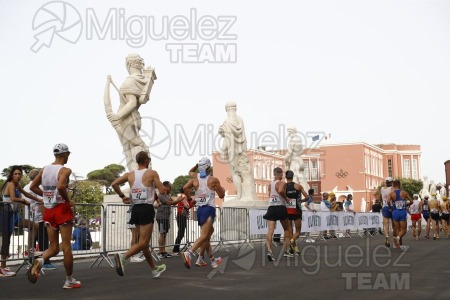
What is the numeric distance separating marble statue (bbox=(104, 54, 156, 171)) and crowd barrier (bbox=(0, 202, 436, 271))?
1987 millimetres

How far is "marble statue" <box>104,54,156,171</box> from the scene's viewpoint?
15.6 metres

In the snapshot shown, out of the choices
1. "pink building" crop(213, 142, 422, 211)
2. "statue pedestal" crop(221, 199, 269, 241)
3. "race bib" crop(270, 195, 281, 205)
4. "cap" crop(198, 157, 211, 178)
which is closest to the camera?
"cap" crop(198, 157, 211, 178)

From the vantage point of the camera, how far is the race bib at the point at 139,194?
8820mm

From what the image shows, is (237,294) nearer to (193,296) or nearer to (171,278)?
(193,296)

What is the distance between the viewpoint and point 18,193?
36.1 ft

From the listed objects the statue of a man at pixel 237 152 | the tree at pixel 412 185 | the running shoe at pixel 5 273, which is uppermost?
the tree at pixel 412 185

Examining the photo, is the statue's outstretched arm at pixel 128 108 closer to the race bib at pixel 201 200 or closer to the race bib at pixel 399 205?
the race bib at pixel 201 200

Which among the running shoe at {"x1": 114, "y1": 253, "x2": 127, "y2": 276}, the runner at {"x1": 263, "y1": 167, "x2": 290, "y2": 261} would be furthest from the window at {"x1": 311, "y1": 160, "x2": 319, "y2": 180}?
the running shoe at {"x1": 114, "y1": 253, "x2": 127, "y2": 276}

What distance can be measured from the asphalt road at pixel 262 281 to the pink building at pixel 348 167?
80634 millimetres

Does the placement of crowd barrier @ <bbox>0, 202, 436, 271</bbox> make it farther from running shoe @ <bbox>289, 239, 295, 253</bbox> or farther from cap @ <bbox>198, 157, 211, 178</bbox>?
running shoe @ <bbox>289, 239, 295, 253</bbox>

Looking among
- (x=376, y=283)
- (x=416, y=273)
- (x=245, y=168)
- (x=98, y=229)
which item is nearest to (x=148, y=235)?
(x=376, y=283)

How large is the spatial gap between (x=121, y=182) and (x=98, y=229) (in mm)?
5153

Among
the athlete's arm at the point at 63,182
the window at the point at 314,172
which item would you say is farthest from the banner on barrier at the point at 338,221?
the window at the point at 314,172

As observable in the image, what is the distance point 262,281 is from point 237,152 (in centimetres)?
1505
